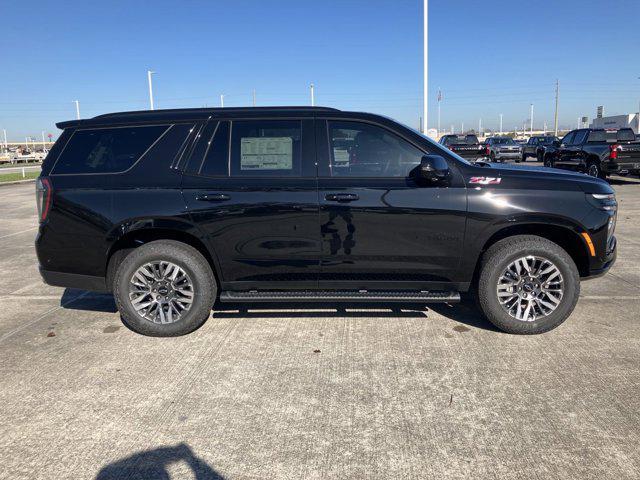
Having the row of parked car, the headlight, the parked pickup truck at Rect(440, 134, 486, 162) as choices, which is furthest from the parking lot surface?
the parked pickup truck at Rect(440, 134, 486, 162)

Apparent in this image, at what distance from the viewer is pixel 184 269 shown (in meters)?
4.37

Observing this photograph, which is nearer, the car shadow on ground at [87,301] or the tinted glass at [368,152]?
the tinted glass at [368,152]

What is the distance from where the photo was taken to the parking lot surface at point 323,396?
270cm

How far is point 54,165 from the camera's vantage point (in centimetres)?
443

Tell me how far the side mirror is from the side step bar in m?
0.99

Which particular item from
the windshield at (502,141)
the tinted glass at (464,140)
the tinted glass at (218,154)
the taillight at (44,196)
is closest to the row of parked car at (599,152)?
the tinted glass at (464,140)

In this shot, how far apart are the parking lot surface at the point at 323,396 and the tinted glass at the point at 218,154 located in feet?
4.72

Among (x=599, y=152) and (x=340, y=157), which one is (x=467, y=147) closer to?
(x=599, y=152)

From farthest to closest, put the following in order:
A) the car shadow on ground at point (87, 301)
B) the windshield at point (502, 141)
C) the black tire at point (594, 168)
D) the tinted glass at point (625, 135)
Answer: the windshield at point (502, 141)
the tinted glass at point (625, 135)
the black tire at point (594, 168)
the car shadow on ground at point (87, 301)

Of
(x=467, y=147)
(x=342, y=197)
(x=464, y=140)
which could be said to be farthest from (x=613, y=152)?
(x=342, y=197)

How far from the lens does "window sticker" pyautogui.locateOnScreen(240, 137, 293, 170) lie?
4.39 m

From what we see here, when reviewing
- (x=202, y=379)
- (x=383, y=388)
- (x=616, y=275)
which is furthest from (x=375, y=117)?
(x=616, y=275)

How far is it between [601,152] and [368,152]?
14.9 meters

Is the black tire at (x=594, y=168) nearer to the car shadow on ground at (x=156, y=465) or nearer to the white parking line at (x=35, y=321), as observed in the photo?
the white parking line at (x=35, y=321)
